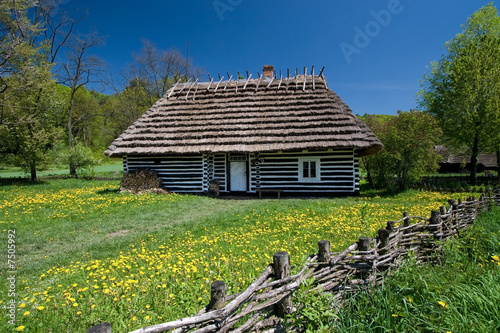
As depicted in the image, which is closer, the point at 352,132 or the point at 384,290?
the point at 384,290

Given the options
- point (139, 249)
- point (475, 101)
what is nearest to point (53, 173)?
point (139, 249)

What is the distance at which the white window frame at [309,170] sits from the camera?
47.0ft

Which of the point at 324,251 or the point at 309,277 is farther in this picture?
the point at 324,251

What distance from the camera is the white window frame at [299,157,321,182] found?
14320mm

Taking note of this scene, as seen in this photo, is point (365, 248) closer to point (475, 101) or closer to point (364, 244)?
point (364, 244)

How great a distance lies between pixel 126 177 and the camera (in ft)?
47.3

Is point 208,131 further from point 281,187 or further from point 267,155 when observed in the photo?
point 281,187

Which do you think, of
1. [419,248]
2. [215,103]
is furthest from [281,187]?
[419,248]

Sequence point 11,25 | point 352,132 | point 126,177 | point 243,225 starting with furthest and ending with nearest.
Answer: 1. point 11,25
2. point 126,177
3. point 352,132
4. point 243,225

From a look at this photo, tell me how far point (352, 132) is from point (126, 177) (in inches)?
480

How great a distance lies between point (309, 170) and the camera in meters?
14.5

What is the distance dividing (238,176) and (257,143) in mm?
2476

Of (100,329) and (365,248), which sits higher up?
(100,329)

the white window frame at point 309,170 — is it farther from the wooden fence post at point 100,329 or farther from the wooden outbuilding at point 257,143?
the wooden fence post at point 100,329
